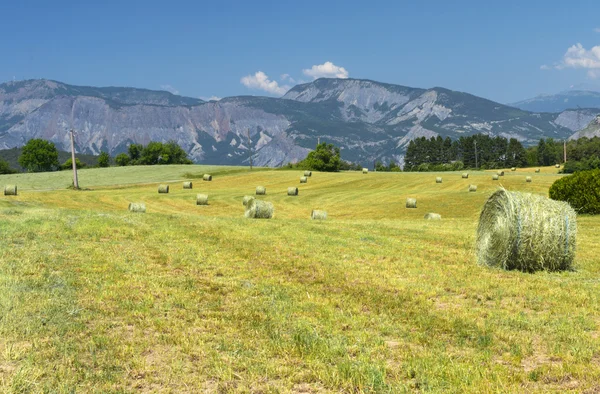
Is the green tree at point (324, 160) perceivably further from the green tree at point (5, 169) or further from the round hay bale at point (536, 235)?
the round hay bale at point (536, 235)

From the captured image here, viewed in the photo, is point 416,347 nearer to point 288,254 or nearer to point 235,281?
point 235,281

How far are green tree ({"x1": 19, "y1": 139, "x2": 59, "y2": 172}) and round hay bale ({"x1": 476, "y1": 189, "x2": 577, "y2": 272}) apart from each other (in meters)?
177

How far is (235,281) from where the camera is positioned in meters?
12.2

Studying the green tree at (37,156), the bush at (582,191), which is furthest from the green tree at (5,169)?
the bush at (582,191)

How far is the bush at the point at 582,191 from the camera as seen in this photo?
1182 inches

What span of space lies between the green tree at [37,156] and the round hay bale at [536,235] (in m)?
177

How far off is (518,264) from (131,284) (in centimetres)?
1071

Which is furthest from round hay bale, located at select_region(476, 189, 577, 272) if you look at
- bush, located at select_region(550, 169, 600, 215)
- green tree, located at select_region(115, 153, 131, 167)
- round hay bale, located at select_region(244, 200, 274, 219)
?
green tree, located at select_region(115, 153, 131, 167)

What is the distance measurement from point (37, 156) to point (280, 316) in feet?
592

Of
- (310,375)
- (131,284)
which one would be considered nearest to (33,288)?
(131,284)

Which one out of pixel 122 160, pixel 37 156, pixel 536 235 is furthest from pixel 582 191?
pixel 122 160

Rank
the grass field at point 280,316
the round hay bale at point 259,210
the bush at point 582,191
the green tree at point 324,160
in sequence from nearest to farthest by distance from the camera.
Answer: the grass field at point 280,316 → the bush at point 582,191 → the round hay bale at point 259,210 → the green tree at point 324,160

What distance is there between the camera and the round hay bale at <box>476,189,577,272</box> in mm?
14094

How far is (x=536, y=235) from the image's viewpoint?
14164mm
